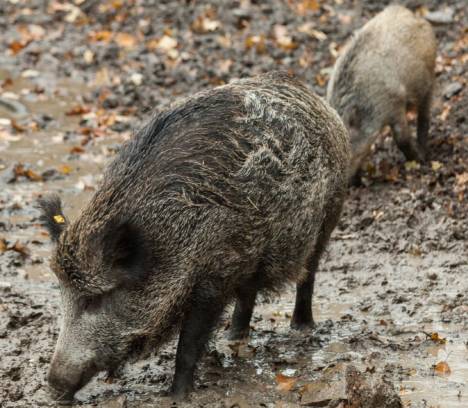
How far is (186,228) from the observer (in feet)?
16.1

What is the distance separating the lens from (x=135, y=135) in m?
5.19

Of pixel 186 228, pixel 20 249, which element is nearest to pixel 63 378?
pixel 186 228

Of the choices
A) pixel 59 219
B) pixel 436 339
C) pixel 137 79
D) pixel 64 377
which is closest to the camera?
pixel 64 377

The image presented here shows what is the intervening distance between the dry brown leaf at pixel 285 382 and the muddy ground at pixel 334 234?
1 cm

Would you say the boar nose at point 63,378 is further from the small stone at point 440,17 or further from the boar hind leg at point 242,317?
the small stone at point 440,17

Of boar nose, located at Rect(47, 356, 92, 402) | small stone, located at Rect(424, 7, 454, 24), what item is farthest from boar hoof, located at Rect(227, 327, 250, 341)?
small stone, located at Rect(424, 7, 454, 24)

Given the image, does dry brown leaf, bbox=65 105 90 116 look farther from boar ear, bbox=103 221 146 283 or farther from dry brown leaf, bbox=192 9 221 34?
boar ear, bbox=103 221 146 283

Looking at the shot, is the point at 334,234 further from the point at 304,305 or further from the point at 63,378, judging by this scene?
the point at 63,378

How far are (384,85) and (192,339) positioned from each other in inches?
200

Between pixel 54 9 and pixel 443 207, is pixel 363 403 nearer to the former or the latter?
pixel 443 207

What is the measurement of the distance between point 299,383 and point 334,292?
5.52 ft

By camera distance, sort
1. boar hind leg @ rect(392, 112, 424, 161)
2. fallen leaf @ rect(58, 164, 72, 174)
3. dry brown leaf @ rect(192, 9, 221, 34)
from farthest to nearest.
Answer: dry brown leaf @ rect(192, 9, 221, 34)
boar hind leg @ rect(392, 112, 424, 161)
fallen leaf @ rect(58, 164, 72, 174)

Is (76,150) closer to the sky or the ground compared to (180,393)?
closer to the ground

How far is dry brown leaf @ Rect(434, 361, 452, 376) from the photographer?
17.6 ft
